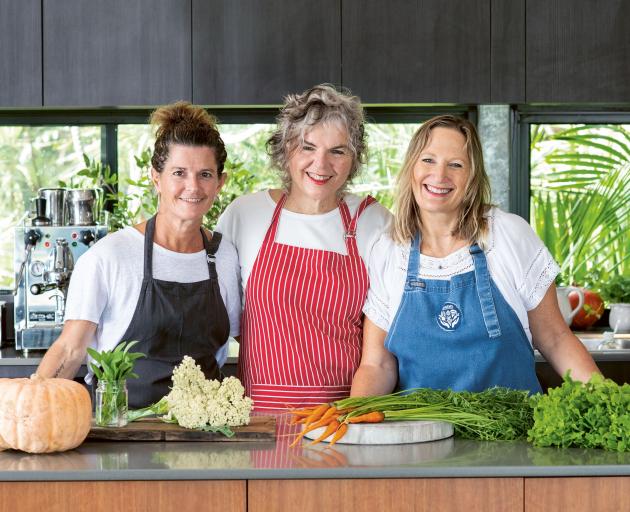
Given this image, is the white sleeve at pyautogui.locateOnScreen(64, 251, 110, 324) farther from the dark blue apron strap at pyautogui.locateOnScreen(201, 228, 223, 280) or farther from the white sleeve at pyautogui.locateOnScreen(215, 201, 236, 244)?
the white sleeve at pyautogui.locateOnScreen(215, 201, 236, 244)

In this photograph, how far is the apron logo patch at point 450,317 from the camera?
2725 millimetres

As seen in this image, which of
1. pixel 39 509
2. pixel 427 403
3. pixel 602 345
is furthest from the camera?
pixel 602 345

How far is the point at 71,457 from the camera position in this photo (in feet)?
6.97

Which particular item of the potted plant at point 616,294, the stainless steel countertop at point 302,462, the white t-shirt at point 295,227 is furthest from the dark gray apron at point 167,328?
the potted plant at point 616,294

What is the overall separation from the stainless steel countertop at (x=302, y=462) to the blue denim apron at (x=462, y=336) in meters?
0.49

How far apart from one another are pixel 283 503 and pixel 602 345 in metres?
2.52

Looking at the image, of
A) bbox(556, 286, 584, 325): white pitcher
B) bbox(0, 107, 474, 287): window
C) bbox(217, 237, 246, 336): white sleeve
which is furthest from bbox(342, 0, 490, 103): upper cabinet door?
bbox(217, 237, 246, 336): white sleeve

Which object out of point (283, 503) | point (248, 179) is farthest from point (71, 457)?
point (248, 179)

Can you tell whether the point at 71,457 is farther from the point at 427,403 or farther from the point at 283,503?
the point at 427,403

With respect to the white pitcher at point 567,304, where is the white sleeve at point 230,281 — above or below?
above

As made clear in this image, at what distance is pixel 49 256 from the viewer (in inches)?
165

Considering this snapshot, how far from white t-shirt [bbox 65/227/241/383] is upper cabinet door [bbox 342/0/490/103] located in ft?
5.66

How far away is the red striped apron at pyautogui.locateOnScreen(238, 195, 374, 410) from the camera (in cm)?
299

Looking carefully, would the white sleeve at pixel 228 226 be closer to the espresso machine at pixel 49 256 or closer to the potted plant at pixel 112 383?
the potted plant at pixel 112 383
